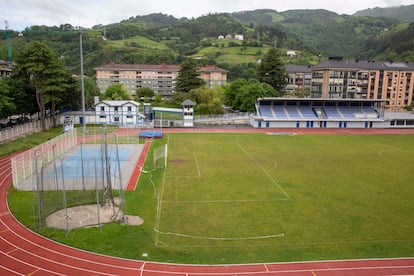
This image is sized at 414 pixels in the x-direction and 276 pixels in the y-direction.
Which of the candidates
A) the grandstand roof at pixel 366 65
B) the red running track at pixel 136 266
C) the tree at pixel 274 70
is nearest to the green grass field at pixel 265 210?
the red running track at pixel 136 266

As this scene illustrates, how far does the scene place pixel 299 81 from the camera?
89.3 metres

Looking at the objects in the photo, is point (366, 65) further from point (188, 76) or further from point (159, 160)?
point (159, 160)

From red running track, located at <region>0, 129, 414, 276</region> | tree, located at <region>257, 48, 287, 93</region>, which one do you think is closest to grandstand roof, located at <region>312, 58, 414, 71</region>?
tree, located at <region>257, 48, 287, 93</region>

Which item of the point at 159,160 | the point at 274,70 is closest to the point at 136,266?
the point at 159,160

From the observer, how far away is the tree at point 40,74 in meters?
43.4

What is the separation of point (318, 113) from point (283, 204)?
41508mm

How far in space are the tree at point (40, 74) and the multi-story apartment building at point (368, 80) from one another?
55.0m

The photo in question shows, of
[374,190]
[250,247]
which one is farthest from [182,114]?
[250,247]

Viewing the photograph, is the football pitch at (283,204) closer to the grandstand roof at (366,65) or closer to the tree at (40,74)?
the tree at (40,74)

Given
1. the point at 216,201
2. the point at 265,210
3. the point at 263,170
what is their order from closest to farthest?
the point at 265,210, the point at 216,201, the point at 263,170

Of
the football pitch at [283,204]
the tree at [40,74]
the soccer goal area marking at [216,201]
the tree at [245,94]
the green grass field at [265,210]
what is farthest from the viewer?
the tree at [245,94]

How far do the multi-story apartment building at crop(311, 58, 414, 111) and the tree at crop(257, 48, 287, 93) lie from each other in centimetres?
1006

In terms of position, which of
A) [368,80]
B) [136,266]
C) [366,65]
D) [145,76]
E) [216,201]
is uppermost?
[366,65]

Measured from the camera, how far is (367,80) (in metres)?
74.5
